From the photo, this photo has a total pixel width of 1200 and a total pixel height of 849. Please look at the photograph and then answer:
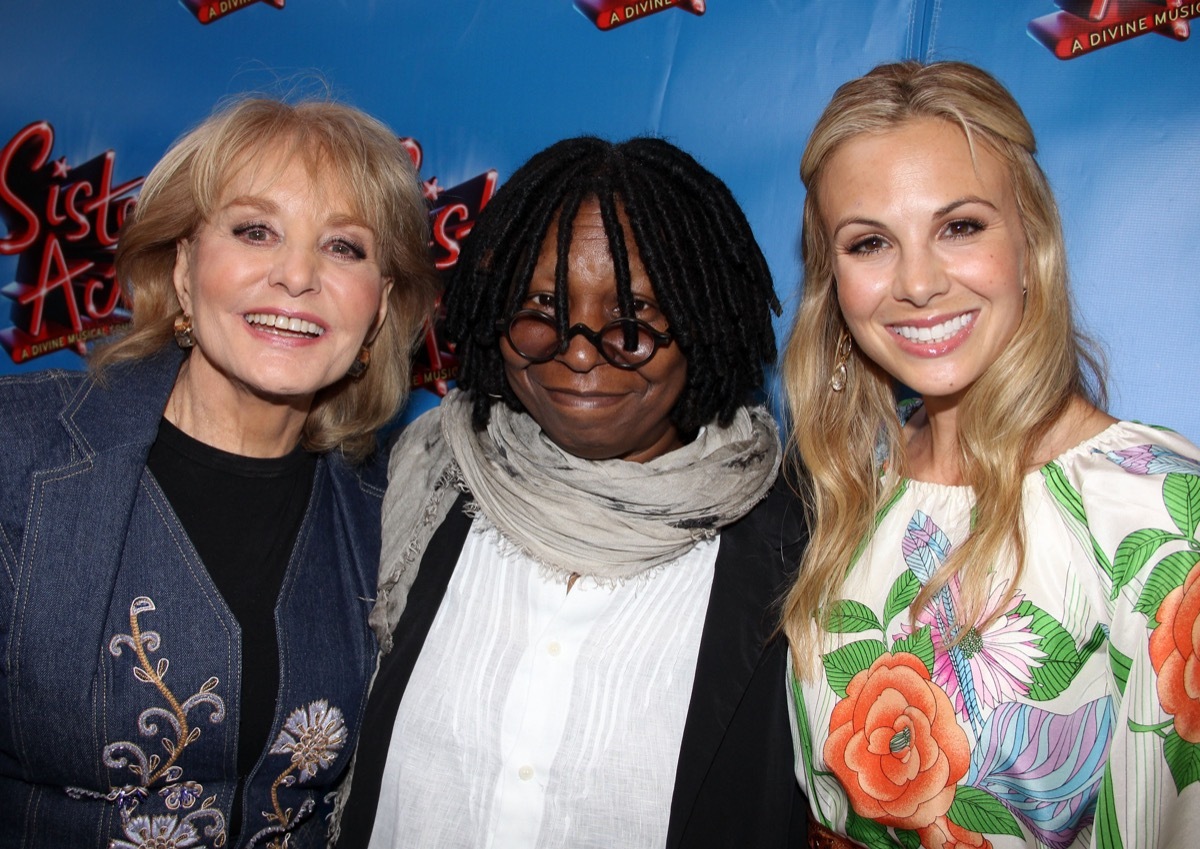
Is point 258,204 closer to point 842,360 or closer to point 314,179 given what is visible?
point 314,179

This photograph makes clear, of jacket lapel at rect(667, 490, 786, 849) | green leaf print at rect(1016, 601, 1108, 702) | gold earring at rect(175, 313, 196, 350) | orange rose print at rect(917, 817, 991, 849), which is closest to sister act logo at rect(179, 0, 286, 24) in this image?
gold earring at rect(175, 313, 196, 350)

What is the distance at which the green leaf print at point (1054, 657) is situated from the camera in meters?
1.49

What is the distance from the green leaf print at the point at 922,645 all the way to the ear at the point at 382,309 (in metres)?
1.30

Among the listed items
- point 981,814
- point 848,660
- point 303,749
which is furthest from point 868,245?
point 303,749

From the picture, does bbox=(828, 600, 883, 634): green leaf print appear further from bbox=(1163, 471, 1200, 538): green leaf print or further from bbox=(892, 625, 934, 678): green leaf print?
bbox=(1163, 471, 1200, 538): green leaf print

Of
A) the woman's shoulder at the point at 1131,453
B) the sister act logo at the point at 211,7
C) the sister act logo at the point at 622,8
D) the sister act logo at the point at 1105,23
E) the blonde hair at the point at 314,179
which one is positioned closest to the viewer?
the woman's shoulder at the point at 1131,453

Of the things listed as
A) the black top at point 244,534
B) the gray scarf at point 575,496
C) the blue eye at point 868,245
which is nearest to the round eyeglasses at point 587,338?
the gray scarf at point 575,496

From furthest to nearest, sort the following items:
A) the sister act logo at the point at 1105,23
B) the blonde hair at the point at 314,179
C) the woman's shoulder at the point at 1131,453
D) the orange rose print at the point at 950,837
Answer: the sister act logo at the point at 1105,23 < the blonde hair at the point at 314,179 < the orange rose print at the point at 950,837 < the woman's shoulder at the point at 1131,453

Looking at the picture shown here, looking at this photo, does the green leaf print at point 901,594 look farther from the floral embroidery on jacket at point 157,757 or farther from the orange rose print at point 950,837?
the floral embroidery on jacket at point 157,757

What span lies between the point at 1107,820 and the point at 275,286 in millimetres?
1727

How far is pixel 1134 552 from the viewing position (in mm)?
1423

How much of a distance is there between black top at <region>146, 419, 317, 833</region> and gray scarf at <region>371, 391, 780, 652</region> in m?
0.22

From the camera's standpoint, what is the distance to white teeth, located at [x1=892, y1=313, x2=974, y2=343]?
164 cm

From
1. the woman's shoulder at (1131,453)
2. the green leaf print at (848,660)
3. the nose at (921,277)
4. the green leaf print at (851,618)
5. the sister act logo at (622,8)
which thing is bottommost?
the green leaf print at (848,660)
